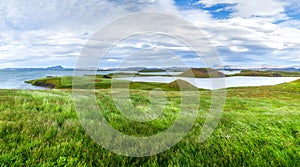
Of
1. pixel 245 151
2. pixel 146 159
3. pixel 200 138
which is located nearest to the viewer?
pixel 146 159

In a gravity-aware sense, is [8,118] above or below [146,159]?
above

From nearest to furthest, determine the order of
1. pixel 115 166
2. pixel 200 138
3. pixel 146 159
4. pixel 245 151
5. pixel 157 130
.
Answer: pixel 115 166 < pixel 146 159 < pixel 245 151 < pixel 200 138 < pixel 157 130

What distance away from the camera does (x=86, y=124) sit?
695cm

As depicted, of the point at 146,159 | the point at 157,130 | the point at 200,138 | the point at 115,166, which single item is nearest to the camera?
the point at 115,166

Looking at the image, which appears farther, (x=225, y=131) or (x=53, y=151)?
(x=225, y=131)

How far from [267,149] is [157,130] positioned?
3.19 m

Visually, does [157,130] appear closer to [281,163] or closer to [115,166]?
[115,166]

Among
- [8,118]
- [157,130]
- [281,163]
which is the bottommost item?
[281,163]

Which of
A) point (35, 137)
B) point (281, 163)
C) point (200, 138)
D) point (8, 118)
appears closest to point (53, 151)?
point (35, 137)

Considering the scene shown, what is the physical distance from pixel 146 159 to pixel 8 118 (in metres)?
4.46

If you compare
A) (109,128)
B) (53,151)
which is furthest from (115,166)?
(109,128)

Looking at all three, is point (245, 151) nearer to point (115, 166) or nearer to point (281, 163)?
point (281, 163)

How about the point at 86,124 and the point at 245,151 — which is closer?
the point at 245,151

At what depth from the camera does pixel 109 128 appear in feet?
22.6
